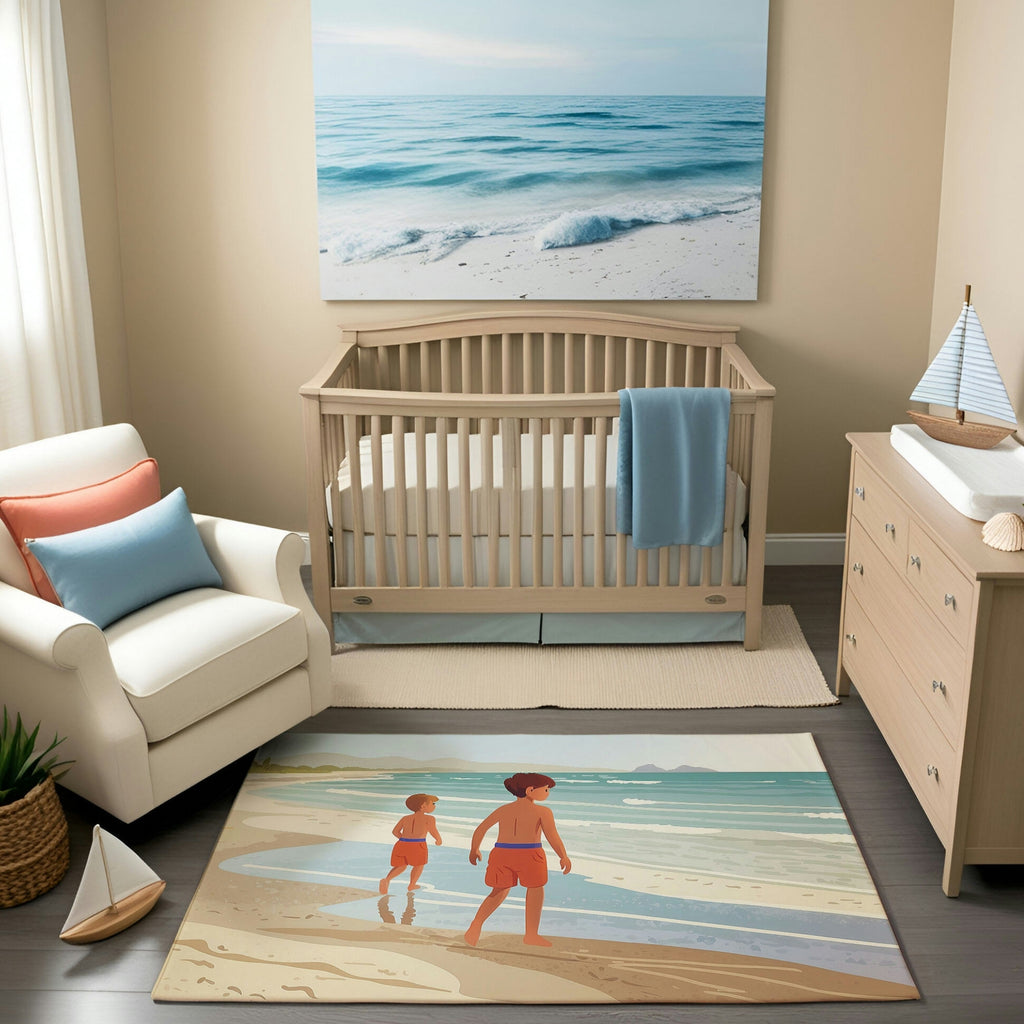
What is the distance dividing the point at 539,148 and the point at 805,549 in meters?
1.74

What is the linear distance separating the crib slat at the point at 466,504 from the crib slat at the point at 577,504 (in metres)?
0.31

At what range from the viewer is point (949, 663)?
6.98 ft

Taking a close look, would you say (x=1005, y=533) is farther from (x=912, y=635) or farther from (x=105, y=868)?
(x=105, y=868)

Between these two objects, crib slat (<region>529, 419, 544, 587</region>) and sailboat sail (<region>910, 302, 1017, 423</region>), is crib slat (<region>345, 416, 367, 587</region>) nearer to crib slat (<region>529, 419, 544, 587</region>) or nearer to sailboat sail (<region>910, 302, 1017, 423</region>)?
crib slat (<region>529, 419, 544, 587</region>)

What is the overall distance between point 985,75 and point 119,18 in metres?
2.77

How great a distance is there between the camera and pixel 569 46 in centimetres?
357

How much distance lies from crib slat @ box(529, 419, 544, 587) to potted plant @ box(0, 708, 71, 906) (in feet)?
4.80

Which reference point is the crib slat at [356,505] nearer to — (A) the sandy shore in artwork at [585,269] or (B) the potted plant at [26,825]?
(A) the sandy shore in artwork at [585,269]

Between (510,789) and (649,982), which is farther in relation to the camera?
(510,789)

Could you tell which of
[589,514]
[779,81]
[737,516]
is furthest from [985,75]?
[589,514]

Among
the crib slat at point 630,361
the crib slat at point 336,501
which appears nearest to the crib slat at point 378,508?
the crib slat at point 336,501

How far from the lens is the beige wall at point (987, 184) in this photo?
9.87ft

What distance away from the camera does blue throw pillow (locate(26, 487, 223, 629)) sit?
8.06ft

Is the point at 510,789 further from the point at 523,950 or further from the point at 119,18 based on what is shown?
the point at 119,18
